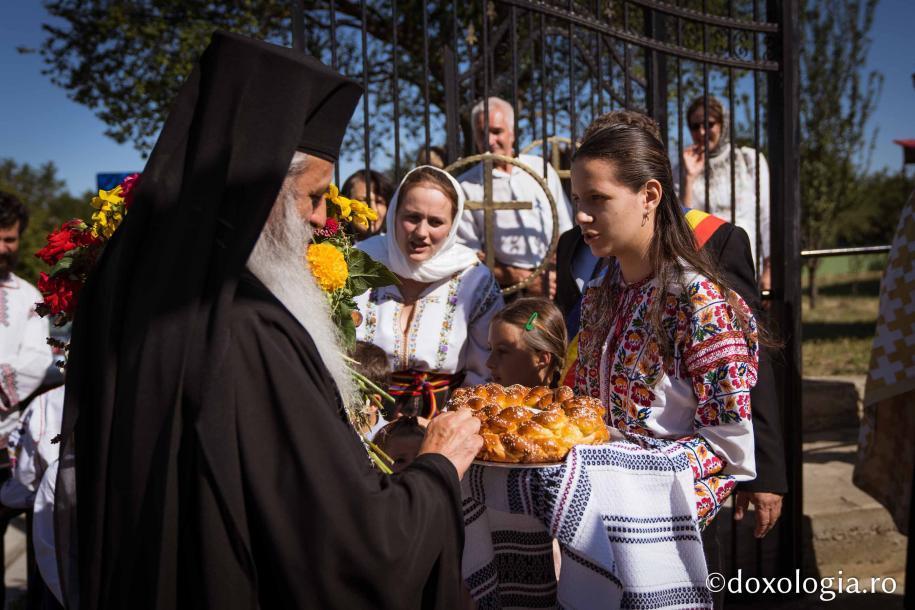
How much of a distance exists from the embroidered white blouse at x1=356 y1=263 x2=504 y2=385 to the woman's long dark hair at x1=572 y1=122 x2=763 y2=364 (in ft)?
4.60

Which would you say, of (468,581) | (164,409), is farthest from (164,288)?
(468,581)

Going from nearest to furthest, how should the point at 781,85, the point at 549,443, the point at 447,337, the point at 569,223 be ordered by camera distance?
the point at 549,443
the point at 447,337
the point at 781,85
the point at 569,223

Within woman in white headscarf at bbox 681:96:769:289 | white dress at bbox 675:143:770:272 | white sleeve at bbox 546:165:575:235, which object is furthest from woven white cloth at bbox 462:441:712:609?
white dress at bbox 675:143:770:272

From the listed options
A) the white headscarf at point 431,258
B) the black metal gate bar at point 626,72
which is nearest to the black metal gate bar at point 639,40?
the black metal gate bar at point 626,72

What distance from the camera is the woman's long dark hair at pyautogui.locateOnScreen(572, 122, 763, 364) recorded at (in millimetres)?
2406

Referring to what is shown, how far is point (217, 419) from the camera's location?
62.7 inches

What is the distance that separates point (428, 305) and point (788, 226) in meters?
1.85

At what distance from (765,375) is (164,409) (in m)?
1.96

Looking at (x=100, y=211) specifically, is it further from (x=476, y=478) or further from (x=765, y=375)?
(x=765, y=375)

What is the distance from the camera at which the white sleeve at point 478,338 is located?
3846 millimetres

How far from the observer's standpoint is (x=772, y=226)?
13.6 feet

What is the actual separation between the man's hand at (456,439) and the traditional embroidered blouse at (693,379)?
1.84 feet

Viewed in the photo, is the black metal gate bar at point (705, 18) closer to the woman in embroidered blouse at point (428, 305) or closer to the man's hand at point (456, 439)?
the woman in embroidered blouse at point (428, 305)

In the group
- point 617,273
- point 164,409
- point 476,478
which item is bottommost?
point 476,478
